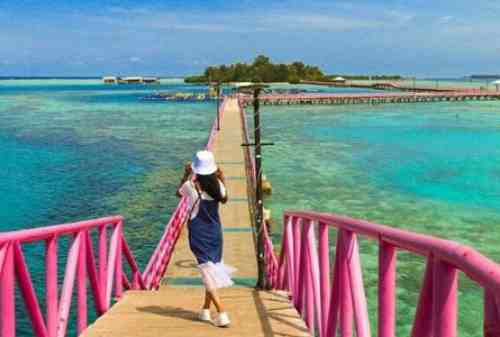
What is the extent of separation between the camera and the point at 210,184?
17.1 feet

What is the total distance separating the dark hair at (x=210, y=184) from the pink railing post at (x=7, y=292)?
1.98 meters

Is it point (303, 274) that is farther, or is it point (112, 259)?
point (112, 259)

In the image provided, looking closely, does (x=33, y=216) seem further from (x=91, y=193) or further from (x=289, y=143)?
(x=289, y=143)

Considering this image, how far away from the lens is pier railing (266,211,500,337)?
1.98m

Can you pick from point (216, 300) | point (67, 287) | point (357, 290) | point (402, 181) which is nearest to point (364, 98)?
point (402, 181)

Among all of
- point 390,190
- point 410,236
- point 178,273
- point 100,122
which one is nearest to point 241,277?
point 178,273

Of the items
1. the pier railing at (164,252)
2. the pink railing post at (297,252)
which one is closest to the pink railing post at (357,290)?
the pink railing post at (297,252)

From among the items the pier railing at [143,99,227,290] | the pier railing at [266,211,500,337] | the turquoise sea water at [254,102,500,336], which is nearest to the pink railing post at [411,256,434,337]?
the pier railing at [266,211,500,337]

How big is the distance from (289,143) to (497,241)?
1042 inches

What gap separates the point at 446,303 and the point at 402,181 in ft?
85.1

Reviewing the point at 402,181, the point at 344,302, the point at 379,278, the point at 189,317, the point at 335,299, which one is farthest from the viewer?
the point at 402,181

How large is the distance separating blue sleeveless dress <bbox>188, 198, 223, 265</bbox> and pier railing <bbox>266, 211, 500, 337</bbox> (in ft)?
3.25

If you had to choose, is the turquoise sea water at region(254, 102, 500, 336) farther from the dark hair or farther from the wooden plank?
the dark hair

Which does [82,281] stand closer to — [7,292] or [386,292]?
[7,292]
